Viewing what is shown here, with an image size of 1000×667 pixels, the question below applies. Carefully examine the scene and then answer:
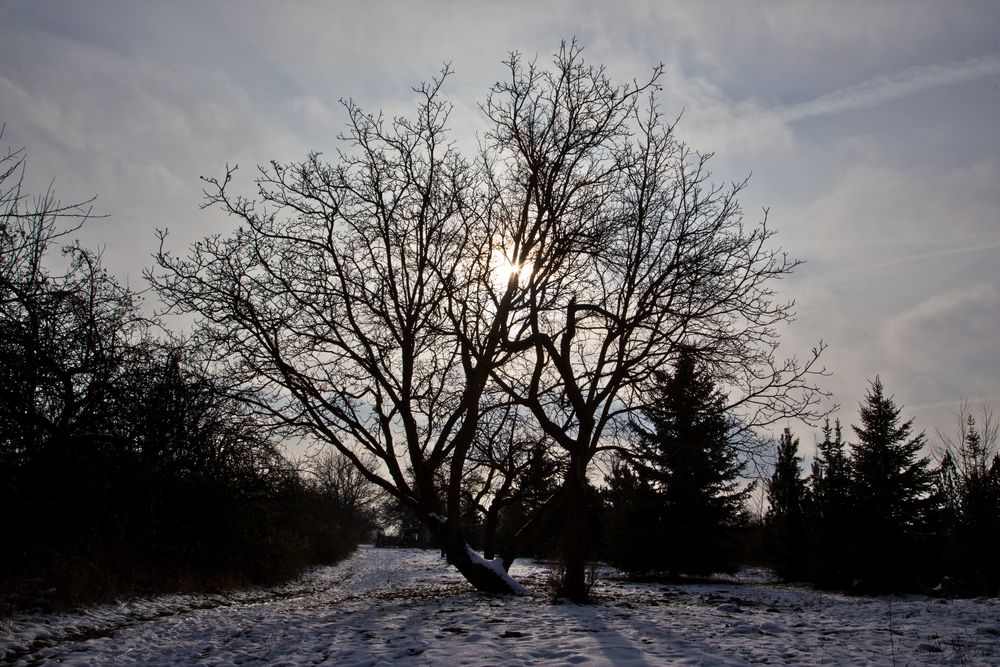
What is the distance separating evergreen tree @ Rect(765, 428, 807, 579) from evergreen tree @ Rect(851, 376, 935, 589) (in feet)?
20.0

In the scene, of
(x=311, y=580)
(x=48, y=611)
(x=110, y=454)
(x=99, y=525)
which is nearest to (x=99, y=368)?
(x=110, y=454)

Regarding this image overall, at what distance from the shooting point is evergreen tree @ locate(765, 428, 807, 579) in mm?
33594

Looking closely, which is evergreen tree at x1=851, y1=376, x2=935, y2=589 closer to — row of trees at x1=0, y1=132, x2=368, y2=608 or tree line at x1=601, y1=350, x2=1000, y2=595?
tree line at x1=601, y1=350, x2=1000, y2=595

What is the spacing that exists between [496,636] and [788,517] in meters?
32.2

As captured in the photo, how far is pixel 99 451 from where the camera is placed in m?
11.1

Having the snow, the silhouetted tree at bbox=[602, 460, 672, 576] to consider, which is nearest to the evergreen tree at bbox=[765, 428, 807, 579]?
the silhouetted tree at bbox=[602, 460, 672, 576]

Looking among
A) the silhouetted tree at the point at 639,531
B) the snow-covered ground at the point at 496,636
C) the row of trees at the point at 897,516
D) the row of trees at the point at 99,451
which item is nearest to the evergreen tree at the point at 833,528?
the row of trees at the point at 897,516

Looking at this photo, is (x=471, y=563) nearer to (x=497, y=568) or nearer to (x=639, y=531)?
(x=497, y=568)

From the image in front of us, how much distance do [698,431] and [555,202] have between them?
18.3 feet

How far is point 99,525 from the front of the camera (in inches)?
477

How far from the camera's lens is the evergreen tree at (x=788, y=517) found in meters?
A: 33.6

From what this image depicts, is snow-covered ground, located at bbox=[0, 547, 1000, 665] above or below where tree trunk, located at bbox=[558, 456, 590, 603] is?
below

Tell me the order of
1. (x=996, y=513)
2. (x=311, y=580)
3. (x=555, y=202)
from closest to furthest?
(x=555, y=202) → (x=996, y=513) → (x=311, y=580)

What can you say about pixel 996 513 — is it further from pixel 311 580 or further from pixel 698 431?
pixel 311 580
